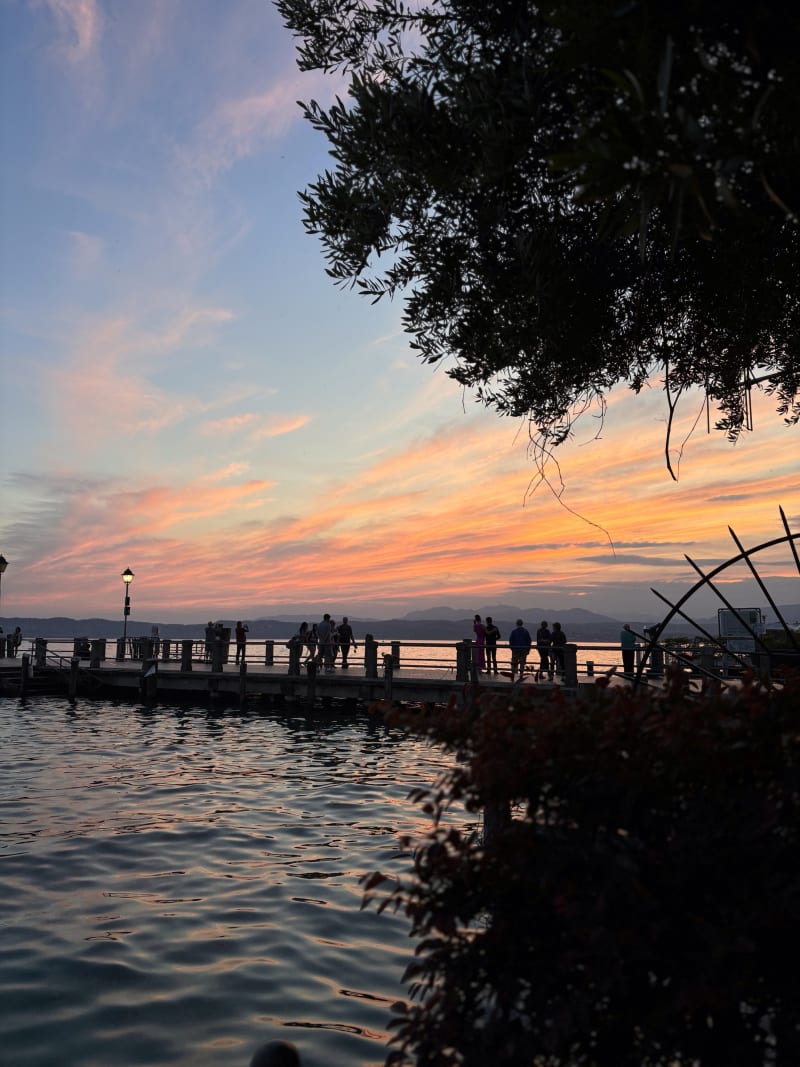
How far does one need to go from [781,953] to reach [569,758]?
3.24 ft

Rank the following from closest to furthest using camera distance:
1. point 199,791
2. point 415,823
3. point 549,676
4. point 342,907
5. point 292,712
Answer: point 342,907
point 415,823
point 199,791
point 549,676
point 292,712

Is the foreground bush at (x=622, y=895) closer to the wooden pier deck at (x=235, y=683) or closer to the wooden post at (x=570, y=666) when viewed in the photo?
the wooden post at (x=570, y=666)

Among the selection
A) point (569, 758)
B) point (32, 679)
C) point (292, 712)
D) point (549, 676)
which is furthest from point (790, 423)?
point (32, 679)

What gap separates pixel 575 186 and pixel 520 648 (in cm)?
1776

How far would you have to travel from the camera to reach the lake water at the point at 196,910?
6012mm

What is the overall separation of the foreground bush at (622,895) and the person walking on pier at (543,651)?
19047mm

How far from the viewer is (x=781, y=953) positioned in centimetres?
305

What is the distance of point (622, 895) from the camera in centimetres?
304

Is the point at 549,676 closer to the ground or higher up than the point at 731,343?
closer to the ground

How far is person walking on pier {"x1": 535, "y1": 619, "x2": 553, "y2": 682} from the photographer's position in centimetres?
2388

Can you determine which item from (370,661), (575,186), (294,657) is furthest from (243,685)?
(575,186)

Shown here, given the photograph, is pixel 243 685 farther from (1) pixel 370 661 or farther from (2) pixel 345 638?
(1) pixel 370 661

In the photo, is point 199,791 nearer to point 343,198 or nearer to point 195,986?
A: point 195,986

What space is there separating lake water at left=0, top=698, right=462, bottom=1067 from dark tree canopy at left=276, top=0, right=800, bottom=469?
5.62 m
